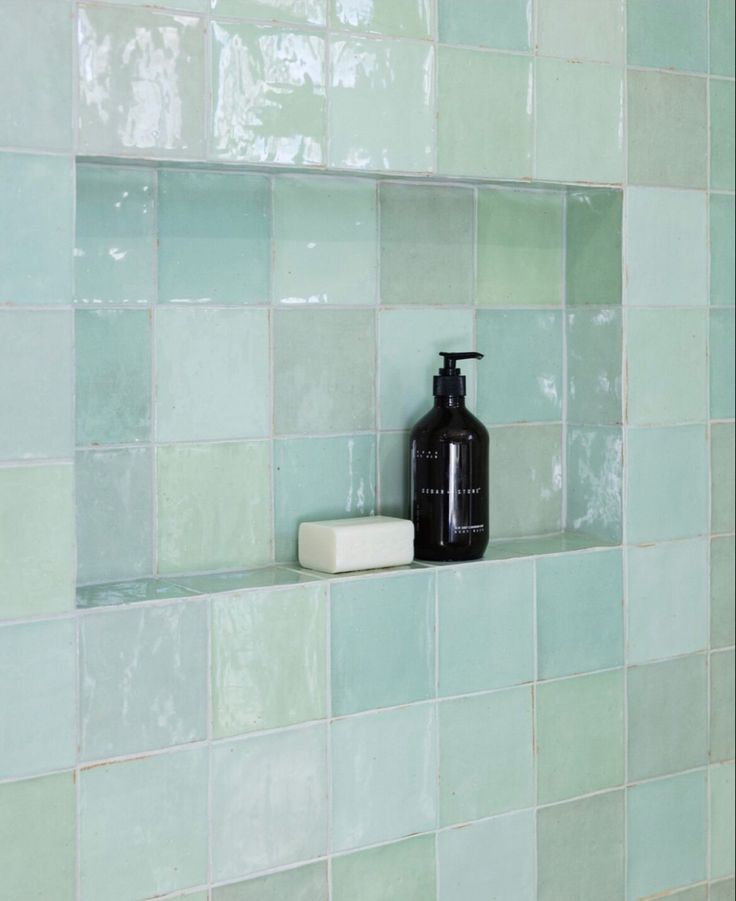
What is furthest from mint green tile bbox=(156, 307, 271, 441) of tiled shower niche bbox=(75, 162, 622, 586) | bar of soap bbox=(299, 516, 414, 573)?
bar of soap bbox=(299, 516, 414, 573)

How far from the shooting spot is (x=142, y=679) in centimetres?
109

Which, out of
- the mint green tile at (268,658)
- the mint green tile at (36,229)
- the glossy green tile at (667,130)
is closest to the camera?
the mint green tile at (36,229)

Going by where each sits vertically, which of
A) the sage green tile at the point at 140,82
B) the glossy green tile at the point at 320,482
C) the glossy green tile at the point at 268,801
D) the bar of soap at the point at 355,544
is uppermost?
the sage green tile at the point at 140,82

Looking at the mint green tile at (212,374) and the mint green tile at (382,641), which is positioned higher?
the mint green tile at (212,374)

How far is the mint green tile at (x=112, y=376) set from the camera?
117 cm

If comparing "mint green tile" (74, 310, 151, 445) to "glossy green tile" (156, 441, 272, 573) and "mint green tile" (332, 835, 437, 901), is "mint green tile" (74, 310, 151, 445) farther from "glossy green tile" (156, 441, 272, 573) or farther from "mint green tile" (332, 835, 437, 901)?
"mint green tile" (332, 835, 437, 901)

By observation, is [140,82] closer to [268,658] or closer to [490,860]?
[268,658]

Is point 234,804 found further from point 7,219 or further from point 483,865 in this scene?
point 7,219

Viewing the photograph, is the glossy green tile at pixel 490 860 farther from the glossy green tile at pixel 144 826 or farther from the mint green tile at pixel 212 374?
the mint green tile at pixel 212 374

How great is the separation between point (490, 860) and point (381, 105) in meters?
0.75

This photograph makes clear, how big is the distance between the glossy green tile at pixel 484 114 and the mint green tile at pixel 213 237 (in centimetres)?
18

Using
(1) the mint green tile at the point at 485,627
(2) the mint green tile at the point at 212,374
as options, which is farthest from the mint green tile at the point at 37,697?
(1) the mint green tile at the point at 485,627

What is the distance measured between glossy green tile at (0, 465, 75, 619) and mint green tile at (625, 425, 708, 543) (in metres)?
0.63

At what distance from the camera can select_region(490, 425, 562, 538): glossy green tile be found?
142 cm
